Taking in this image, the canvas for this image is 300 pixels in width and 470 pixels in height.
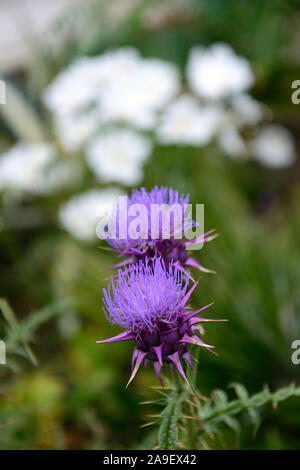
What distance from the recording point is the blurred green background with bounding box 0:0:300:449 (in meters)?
1.22

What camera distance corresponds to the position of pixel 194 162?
72.3 inches

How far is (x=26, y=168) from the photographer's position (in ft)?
5.02

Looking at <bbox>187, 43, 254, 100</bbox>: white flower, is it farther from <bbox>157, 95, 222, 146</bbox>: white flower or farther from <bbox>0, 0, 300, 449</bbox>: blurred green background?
<bbox>0, 0, 300, 449</bbox>: blurred green background

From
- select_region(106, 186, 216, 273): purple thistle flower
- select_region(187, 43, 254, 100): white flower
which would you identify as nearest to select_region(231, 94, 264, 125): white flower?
select_region(187, 43, 254, 100): white flower

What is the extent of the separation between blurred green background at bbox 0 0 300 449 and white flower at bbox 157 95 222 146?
11 centimetres

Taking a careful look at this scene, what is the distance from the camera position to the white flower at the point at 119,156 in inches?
58.4

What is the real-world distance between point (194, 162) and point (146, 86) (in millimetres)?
371

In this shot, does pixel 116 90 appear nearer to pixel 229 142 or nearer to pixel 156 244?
pixel 229 142

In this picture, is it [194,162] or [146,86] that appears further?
[194,162]

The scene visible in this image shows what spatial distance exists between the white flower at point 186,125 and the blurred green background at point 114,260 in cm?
11

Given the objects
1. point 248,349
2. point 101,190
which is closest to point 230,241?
point 248,349

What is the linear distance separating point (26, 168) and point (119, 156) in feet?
0.89

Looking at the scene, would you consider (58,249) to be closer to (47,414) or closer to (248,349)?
(47,414)

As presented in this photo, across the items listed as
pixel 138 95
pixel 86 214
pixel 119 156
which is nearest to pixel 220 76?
pixel 138 95
